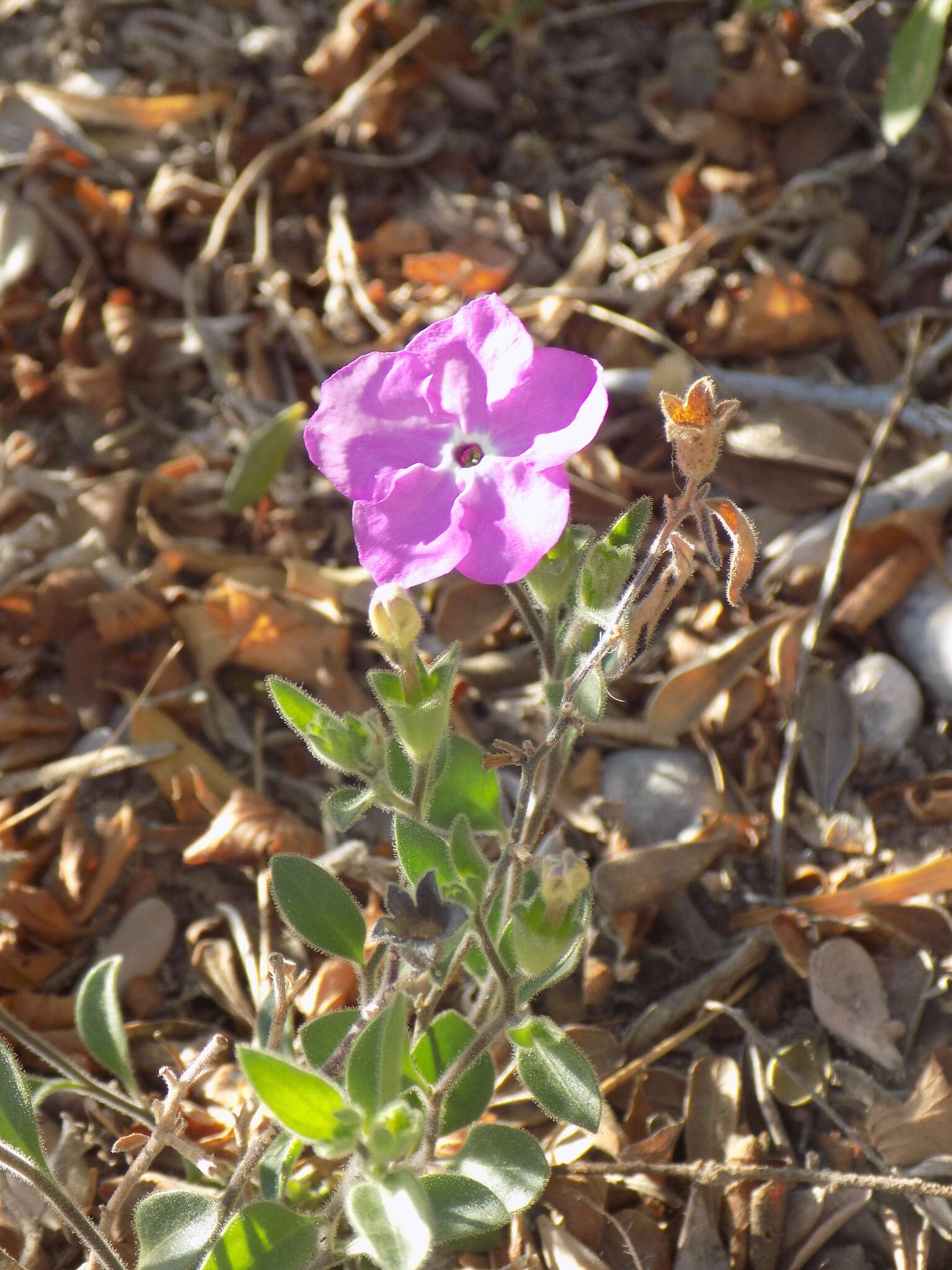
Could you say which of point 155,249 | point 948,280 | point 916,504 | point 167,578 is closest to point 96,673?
point 167,578

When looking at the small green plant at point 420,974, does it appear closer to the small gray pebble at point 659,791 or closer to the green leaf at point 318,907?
the green leaf at point 318,907

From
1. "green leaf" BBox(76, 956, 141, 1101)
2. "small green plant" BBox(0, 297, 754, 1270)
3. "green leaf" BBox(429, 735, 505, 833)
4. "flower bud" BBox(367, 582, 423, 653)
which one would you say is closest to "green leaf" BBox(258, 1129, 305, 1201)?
"small green plant" BBox(0, 297, 754, 1270)

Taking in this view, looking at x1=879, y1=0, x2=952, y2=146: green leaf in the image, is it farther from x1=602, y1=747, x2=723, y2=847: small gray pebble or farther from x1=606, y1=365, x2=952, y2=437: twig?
x1=602, y1=747, x2=723, y2=847: small gray pebble

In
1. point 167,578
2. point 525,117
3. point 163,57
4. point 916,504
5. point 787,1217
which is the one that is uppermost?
point 163,57

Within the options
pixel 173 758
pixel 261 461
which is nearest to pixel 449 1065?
pixel 173 758

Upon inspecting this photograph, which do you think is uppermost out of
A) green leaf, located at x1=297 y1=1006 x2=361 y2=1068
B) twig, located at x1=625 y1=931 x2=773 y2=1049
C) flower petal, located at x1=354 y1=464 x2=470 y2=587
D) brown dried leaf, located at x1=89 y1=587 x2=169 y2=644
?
flower petal, located at x1=354 y1=464 x2=470 y2=587

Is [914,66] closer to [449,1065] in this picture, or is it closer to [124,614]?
[124,614]

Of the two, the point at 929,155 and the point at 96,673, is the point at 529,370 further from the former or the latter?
the point at 929,155
